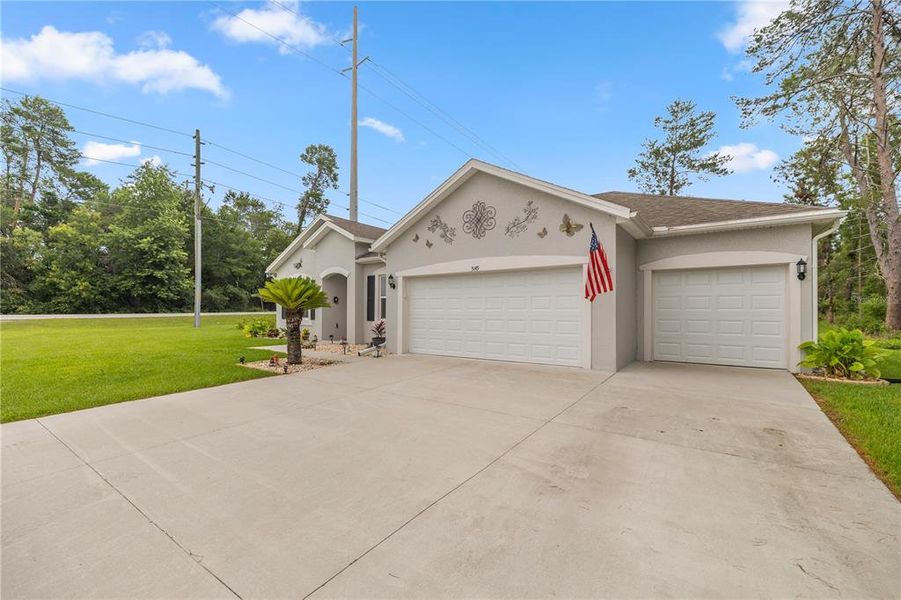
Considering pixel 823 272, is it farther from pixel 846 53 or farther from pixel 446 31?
pixel 446 31

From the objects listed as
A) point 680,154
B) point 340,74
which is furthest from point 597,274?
point 680,154

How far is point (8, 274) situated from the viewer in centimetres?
2414

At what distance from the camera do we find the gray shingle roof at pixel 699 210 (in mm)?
7887

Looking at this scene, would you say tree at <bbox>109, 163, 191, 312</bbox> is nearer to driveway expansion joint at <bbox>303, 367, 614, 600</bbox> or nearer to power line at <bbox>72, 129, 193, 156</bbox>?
power line at <bbox>72, 129, 193, 156</bbox>

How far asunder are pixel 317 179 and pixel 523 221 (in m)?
34.8

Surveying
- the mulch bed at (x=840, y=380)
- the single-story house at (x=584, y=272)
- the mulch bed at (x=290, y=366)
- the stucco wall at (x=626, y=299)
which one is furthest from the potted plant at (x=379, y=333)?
the mulch bed at (x=840, y=380)

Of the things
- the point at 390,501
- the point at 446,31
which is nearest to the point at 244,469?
the point at 390,501

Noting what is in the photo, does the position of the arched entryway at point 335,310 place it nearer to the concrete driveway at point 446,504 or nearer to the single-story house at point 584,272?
the single-story house at point 584,272

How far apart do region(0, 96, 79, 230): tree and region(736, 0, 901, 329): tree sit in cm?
4550

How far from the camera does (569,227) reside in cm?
805

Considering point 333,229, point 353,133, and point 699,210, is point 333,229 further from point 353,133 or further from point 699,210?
point 699,210

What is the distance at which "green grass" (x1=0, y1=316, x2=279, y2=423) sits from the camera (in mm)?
5703

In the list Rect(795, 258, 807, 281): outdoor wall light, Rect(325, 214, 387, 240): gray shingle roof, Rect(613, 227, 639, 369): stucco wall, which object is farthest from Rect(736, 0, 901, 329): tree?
Rect(325, 214, 387, 240): gray shingle roof

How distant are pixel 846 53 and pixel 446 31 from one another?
13.0 meters
